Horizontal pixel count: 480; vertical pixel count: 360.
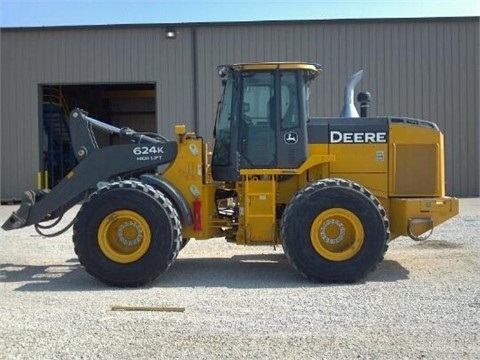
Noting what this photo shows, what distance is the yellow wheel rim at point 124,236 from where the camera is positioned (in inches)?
335

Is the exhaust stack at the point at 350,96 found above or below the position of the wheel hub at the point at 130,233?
above

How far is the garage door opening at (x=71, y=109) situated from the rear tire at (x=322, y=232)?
49.1ft

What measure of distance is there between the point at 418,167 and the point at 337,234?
5.23ft

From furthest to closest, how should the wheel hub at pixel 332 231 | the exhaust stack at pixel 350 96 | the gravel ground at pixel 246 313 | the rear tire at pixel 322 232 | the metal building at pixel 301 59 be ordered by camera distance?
1. the metal building at pixel 301 59
2. the exhaust stack at pixel 350 96
3. the wheel hub at pixel 332 231
4. the rear tire at pixel 322 232
5. the gravel ground at pixel 246 313

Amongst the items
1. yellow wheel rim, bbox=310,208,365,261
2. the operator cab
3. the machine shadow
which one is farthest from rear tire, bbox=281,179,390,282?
the operator cab

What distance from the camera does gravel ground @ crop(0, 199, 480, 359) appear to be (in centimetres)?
563

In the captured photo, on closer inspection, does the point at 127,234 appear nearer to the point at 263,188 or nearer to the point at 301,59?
the point at 263,188

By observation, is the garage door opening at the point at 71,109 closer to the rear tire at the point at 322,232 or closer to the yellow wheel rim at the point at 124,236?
the yellow wheel rim at the point at 124,236

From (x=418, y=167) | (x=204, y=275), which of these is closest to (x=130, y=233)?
(x=204, y=275)

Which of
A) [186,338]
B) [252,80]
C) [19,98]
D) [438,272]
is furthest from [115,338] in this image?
[19,98]

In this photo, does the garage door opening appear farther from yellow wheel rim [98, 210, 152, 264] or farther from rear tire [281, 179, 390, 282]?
rear tire [281, 179, 390, 282]

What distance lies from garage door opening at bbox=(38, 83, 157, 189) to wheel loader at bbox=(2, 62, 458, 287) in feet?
43.9

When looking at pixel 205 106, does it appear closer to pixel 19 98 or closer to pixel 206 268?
pixel 19 98

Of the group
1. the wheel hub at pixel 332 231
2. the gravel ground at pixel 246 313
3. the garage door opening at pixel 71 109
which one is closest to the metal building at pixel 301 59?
the garage door opening at pixel 71 109
